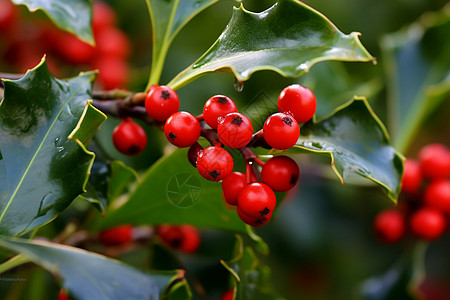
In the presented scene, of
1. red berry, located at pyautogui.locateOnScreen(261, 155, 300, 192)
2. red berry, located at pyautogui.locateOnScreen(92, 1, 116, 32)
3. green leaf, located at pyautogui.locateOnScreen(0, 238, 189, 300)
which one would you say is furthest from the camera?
red berry, located at pyautogui.locateOnScreen(92, 1, 116, 32)

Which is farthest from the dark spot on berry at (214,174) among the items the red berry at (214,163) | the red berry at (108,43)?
the red berry at (108,43)

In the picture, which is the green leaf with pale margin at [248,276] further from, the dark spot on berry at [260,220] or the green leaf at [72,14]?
the green leaf at [72,14]

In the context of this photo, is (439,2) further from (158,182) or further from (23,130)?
(23,130)

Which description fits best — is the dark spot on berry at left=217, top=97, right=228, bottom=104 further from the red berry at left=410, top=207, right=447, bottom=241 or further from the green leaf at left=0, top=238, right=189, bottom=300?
the red berry at left=410, top=207, right=447, bottom=241

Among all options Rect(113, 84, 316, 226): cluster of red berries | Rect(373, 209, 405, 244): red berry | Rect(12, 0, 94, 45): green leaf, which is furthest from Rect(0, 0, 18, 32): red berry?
Rect(373, 209, 405, 244): red berry

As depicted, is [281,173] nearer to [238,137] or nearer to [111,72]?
[238,137]

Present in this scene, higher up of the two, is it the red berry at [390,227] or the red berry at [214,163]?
the red berry at [214,163]

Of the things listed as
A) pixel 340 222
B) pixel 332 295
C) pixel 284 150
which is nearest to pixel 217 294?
pixel 284 150
